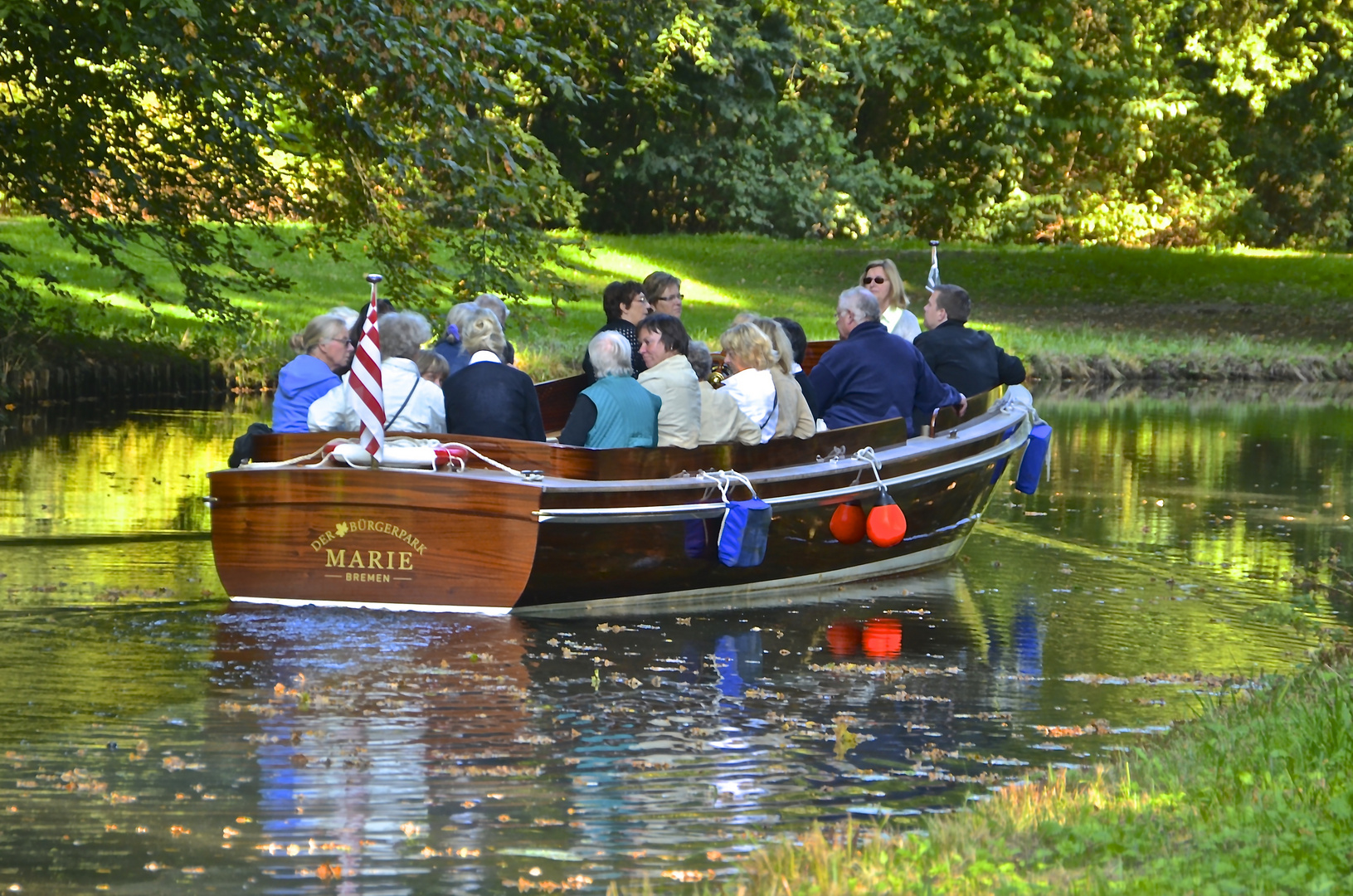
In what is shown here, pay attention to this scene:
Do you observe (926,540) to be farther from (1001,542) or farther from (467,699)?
(467,699)

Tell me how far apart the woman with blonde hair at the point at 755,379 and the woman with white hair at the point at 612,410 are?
2.24 feet

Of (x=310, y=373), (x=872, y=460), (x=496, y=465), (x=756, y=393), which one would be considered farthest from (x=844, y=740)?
(x=310, y=373)

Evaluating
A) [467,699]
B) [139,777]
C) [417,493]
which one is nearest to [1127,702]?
[467,699]

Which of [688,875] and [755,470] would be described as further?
[755,470]

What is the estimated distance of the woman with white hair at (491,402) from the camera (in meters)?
9.83

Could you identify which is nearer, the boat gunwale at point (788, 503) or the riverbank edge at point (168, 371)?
the boat gunwale at point (788, 503)

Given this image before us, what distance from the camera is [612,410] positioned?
9867 millimetres

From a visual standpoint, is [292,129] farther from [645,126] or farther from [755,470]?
A: [645,126]

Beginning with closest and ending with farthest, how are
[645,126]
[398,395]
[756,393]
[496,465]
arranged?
[496,465], [398,395], [756,393], [645,126]

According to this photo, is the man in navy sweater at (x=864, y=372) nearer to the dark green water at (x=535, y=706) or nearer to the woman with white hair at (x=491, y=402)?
the dark green water at (x=535, y=706)

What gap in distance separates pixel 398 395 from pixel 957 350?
181 inches

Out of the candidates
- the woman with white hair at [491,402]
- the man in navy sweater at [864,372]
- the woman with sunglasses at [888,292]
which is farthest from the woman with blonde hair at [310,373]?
the woman with sunglasses at [888,292]

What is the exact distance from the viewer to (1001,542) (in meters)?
13.1

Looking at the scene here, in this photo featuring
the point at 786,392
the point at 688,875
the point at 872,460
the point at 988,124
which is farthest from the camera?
the point at 988,124
